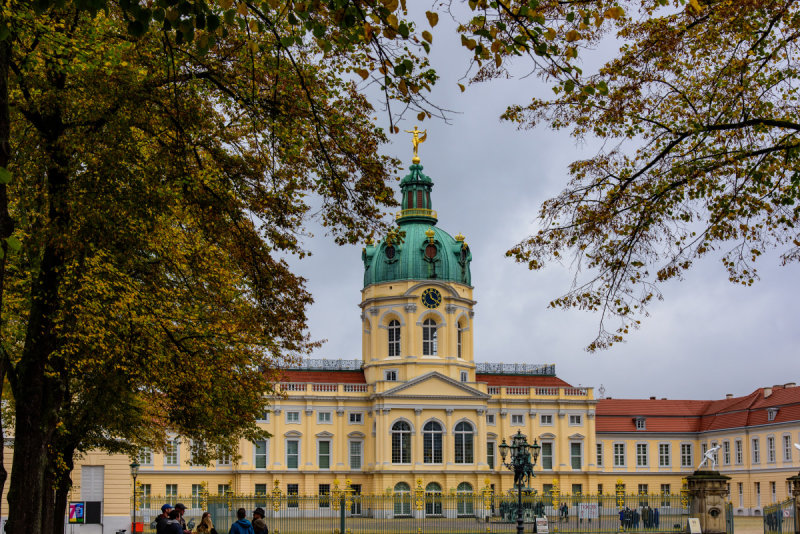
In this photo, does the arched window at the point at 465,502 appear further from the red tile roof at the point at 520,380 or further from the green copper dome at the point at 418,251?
the green copper dome at the point at 418,251

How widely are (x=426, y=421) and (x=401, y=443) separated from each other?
7.83ft

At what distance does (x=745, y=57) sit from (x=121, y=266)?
1137 cm

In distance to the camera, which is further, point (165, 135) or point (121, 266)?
point (121, 266)

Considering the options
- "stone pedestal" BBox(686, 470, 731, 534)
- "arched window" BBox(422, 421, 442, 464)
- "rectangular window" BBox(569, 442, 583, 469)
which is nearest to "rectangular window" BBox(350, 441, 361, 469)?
"arched window" BBox(422, 421, 442, 464)

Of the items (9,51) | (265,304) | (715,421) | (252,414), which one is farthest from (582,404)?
(9,51)

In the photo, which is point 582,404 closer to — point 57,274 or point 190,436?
point 190,436

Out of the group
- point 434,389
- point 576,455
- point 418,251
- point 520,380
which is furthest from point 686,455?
point 418,251

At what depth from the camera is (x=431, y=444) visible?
73.7 m

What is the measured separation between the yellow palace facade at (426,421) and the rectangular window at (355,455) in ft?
0.24

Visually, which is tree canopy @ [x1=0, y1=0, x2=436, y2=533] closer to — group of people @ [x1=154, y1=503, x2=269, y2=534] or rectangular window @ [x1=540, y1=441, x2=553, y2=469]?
group of people @ [x1=154, y1=503, x2=269, y2=534]

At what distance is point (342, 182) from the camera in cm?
1617

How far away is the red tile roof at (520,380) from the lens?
3250 inches

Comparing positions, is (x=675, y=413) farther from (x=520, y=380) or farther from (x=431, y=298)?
(x=431, y=298)

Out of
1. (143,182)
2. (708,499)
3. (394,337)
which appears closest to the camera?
(143,182)
